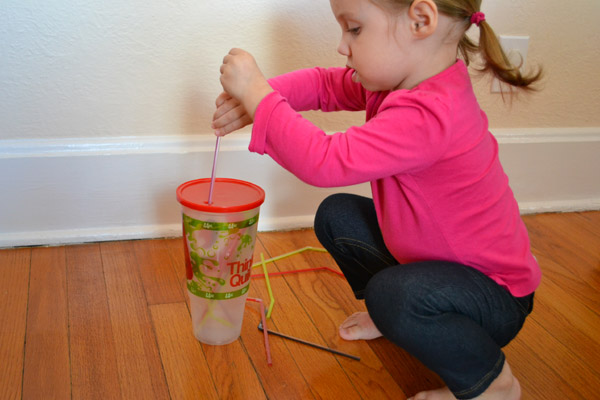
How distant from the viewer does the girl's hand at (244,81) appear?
81cm

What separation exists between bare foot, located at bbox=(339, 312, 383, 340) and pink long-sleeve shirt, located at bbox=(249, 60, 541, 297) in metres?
0.15

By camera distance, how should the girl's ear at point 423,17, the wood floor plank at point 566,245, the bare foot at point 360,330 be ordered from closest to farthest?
the girl's ear at point 423,17 < the bare foot at point 360,330 < the wood floor plank at point 566,245

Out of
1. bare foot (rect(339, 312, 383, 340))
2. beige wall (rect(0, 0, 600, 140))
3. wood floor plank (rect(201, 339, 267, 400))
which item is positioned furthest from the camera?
beige wall (rect(0, 0, 600, 140))

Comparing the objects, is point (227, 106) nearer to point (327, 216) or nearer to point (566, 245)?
point (327, 216)

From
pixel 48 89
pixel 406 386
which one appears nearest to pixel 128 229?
pixel 48 89

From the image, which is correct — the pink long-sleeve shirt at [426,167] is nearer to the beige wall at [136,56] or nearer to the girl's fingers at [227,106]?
the girl's fingers at [227,106]

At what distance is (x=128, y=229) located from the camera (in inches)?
49.2

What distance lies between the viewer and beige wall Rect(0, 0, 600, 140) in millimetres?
1091

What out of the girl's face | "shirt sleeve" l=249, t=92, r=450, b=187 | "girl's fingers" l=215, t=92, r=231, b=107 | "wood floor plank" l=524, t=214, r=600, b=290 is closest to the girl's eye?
the girl's face

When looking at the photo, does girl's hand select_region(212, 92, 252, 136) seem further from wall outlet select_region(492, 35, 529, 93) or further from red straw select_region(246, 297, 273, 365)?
wall outlet select_region(492, 35, 529, 93)

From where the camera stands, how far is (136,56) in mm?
1149

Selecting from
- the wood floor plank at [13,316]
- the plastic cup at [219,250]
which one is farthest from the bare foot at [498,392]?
the wood floor plank at [13,316]

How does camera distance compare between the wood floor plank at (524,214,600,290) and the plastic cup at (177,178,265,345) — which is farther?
the wood floor plank at (524,214,600,290)

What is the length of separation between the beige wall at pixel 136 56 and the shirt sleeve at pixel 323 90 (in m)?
0.24
